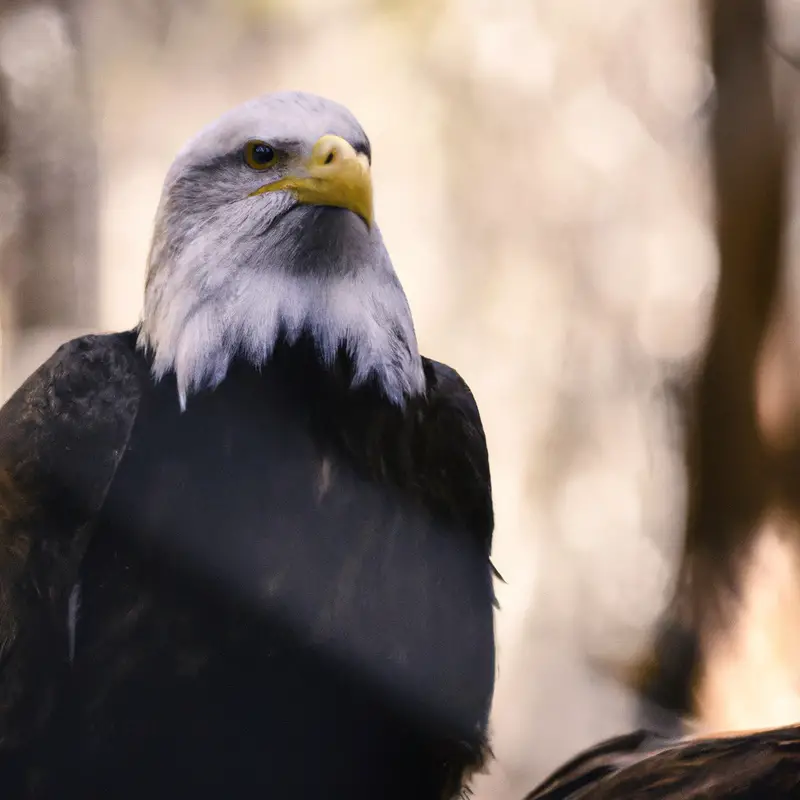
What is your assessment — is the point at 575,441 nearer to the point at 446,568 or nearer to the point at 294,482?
the point at 446,568

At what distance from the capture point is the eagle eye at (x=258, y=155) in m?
0.75

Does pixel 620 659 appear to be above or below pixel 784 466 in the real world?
below

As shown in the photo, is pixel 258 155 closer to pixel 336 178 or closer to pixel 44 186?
pixel 336 178

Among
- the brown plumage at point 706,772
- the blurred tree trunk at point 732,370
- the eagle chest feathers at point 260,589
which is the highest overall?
the blurred tree trunk at point 732,370

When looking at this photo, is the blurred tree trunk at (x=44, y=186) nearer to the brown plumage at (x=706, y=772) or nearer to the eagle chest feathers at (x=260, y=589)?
the eagle chest feathers at (x=260, y=589)

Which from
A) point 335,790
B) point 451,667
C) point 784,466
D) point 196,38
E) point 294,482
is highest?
point 196,38

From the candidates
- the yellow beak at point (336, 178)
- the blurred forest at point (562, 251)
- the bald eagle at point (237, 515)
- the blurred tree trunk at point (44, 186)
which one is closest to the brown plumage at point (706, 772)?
the bald eagle at point (237, 515)

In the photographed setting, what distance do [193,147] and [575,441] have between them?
1.68 feet

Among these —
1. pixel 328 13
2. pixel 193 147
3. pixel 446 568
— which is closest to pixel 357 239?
pixel 193 147

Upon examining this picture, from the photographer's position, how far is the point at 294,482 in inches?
29.2

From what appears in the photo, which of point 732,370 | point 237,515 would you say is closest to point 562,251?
point 732,370

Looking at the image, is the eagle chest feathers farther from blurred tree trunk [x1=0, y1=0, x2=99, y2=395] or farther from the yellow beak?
blurred tree trunk [x1=0, y1=0, x2=99, y2=395]

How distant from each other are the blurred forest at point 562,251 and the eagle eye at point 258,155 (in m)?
0.22

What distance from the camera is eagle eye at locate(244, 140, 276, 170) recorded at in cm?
75
